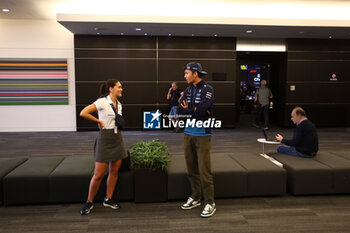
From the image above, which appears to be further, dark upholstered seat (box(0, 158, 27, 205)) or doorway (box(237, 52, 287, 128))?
doorway (box(237, 52, 287, 128))

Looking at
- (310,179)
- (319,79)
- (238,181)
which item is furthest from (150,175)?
(319,79)

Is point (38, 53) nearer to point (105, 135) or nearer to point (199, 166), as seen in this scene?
point (105, 135)

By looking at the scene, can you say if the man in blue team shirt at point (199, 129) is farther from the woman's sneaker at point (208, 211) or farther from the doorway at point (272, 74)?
the doorway at point (272, 74)

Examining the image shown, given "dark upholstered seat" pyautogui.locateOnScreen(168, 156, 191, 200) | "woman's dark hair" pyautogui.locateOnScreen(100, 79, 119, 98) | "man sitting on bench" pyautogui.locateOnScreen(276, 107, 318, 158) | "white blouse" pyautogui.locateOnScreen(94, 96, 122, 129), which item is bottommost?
"dark upholstered seat" pyautogui.locateOnScreen(168, 156, 191, 200)

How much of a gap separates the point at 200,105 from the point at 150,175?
3.75 feet

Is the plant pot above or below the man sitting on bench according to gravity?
below

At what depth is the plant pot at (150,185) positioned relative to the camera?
3.87m

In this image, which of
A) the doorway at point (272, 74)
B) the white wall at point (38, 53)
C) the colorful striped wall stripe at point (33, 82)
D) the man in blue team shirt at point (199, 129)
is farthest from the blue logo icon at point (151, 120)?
the man in blue team shirt at point (199, 129)

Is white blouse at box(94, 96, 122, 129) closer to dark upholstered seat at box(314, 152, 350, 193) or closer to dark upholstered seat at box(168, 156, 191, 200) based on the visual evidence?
dark upholstered seat at box(168, 156, 191, 200)

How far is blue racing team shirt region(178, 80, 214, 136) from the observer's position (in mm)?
3400

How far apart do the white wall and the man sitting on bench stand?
7.28 metres

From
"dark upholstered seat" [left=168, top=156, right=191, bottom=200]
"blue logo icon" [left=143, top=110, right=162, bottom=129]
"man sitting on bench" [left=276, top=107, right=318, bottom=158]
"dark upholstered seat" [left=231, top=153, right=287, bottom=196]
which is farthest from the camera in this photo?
"blue logo icon" [left=143, top=110, right=162, bottom=129]

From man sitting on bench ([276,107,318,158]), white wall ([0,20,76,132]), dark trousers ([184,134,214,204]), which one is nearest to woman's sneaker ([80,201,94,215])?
dark trousers ([184,134,214,204])

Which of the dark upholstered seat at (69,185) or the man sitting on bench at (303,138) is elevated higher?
the man sitting on bench at (303,138)
